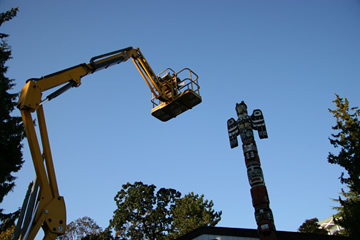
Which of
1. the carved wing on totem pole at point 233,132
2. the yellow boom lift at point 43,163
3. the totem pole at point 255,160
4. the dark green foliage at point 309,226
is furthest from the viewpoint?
the dark green foliage at point 309,226

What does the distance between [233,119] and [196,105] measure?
1.98 metres

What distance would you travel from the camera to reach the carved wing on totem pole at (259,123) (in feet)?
47.8

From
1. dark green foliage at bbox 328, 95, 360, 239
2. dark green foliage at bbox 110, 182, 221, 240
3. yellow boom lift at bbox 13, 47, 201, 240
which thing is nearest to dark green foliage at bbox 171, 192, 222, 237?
dark green foliage at bbox 110, 182, 221, 240

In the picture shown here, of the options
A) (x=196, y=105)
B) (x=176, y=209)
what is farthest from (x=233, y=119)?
(x=176, y=209)

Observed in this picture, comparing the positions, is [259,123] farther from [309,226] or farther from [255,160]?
[309,226]

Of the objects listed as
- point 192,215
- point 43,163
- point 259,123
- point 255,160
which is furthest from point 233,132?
point 192,215

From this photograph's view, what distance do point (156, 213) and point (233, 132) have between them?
26669mm

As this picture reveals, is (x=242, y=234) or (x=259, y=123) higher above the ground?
(x=259, y=123)

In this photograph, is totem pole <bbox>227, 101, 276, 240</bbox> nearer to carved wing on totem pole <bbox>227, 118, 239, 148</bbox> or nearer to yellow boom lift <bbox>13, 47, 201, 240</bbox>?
carved wing on totem pole <bbox>227, 118, 239, 148</bbox>

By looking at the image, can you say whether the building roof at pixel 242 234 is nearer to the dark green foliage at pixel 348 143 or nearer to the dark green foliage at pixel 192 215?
the dark green foliage at pixel 348 143

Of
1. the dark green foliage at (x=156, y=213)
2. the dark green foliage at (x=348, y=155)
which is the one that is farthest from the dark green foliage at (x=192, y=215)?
the dark green foliage at (x=348, y=155)

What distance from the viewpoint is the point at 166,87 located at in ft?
55.2

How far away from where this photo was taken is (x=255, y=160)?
13.7 meters

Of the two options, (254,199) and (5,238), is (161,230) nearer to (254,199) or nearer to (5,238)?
(5,238)
